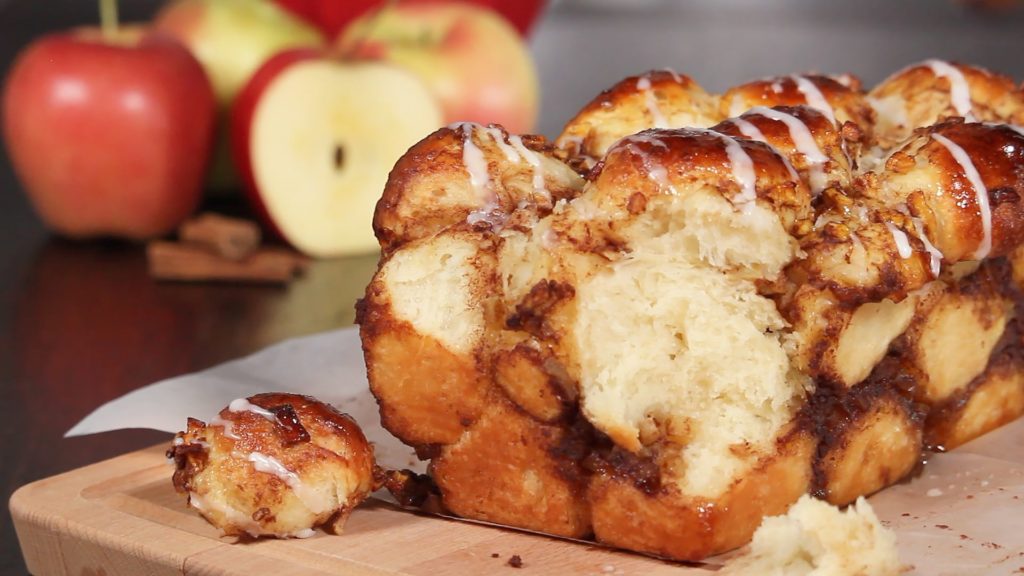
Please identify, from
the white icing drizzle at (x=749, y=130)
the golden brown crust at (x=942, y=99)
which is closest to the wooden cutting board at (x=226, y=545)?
the white icing drizzle at (x=749, y=130)

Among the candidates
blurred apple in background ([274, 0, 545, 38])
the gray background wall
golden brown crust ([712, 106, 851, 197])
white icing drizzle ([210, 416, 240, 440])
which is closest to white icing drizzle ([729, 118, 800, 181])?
golden brown crust ([712, 106, 851, 197])

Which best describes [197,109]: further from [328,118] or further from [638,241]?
[638,241]

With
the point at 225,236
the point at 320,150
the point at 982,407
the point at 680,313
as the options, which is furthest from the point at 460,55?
the point at 680,313

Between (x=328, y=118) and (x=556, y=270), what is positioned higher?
(x=556, y=270)

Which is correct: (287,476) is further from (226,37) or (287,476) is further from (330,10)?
(330,10)

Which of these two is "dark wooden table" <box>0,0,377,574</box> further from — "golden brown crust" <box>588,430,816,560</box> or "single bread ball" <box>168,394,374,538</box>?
"golden brown crust" <box>588,430,816,560</box>

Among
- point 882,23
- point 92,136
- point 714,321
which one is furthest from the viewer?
point 882,23

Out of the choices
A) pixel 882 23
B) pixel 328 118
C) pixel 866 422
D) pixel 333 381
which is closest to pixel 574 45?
pixel 882 23

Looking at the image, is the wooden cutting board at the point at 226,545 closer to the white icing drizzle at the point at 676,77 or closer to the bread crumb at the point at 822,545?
the bread crumb at the point at 822,545
